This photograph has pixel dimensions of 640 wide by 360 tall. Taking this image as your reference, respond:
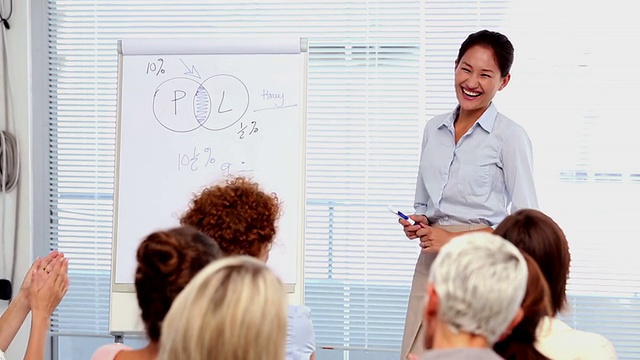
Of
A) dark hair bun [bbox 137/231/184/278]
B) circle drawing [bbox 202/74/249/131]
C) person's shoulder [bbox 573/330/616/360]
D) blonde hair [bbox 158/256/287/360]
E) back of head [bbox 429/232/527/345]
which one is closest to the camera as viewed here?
blonde hair [bbox 158/256/287/360]

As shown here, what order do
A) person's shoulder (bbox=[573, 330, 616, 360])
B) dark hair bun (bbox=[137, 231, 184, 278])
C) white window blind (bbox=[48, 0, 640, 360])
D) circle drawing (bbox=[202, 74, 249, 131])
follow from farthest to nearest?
white window blind (bbox=[48, 0, 640, 360])
circle drawing (bbox=[202, 74, 249, 131])
person's shoulder (bbox=[573, 330, 616, 360])
dark hair bun (bbox=[137, 231, 184, 278])

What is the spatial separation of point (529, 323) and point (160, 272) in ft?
2.39

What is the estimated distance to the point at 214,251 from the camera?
5.96ft

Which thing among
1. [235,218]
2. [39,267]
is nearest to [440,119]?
[235,218]

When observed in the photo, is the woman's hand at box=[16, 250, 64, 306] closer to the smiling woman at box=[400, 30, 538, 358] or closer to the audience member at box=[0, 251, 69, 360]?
the audience member at box=[0, 251, 69, 360]

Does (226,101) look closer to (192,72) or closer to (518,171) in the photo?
(192,72)

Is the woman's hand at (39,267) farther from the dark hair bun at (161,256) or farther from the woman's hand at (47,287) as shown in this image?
the dark hair bun at (161,256)

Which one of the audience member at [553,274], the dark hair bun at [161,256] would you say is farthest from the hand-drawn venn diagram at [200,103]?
the dark hair bun at [161,256]

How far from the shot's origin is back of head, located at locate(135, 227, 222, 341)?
68.7 inches

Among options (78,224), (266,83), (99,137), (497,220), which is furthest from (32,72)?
(497,220)

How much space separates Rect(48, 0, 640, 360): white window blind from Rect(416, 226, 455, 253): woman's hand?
805 mm

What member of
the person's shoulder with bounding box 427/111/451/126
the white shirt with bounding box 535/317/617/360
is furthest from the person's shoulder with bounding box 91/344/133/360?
the person's shoulder with bounding box 427/111/451/126

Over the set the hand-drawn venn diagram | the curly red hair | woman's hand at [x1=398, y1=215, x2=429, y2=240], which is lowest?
woman's hand at [x1=398, y1=215, x2=429, y2=240]

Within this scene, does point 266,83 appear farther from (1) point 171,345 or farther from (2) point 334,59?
(1) point 171,345
